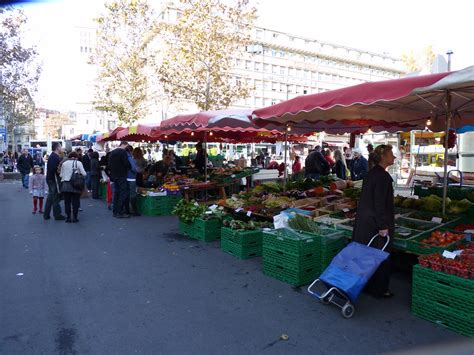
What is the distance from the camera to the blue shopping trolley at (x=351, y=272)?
3.71 m

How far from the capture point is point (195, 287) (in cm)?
471

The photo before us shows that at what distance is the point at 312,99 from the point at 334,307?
8.72 feet

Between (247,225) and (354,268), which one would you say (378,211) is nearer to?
(354,268)

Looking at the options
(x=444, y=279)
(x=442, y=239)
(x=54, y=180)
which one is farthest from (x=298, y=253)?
(x=54, y=180)

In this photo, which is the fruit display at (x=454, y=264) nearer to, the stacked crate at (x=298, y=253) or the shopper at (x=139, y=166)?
the stacked crate at (x=298, y=253)

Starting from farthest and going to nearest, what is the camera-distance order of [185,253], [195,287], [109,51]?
[109,51], [185,253], [195,287]

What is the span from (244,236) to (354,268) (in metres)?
2.38

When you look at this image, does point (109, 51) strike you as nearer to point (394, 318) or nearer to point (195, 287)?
point (195, 287)

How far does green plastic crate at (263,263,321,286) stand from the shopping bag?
0.82m

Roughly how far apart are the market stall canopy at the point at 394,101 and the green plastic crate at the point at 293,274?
7.06 ft

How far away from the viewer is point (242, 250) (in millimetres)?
5875

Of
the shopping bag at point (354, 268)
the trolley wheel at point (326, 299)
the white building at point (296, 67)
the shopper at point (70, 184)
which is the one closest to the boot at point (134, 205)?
the shopper at point (70, 184)

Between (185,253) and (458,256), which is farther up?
(458,256)

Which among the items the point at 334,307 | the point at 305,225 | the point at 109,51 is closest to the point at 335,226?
the point at 305,225
